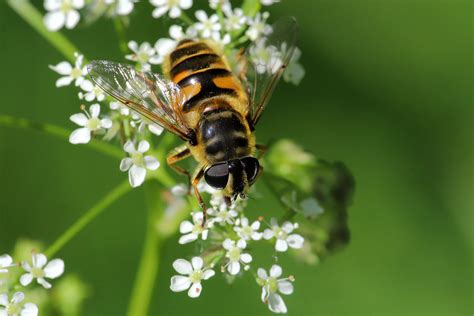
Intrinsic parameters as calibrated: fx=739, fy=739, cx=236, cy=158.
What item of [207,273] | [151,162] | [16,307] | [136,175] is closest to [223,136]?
[151,162]

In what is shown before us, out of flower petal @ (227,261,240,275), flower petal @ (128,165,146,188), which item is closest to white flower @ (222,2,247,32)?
flower petal @ (128,165,146,188)

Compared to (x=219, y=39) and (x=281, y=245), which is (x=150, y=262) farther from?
(x=219, y=39)

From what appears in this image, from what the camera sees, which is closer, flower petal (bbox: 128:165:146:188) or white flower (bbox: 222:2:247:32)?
flower petal (bbox: 128:165:146:188)

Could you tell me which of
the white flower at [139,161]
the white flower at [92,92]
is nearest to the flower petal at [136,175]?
the white flower at [139,161]

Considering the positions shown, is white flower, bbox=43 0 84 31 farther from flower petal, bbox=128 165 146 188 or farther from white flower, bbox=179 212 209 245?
white flower, bbox=179 212 209 245

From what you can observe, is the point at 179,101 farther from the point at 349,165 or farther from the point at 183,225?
the point at 349,165
